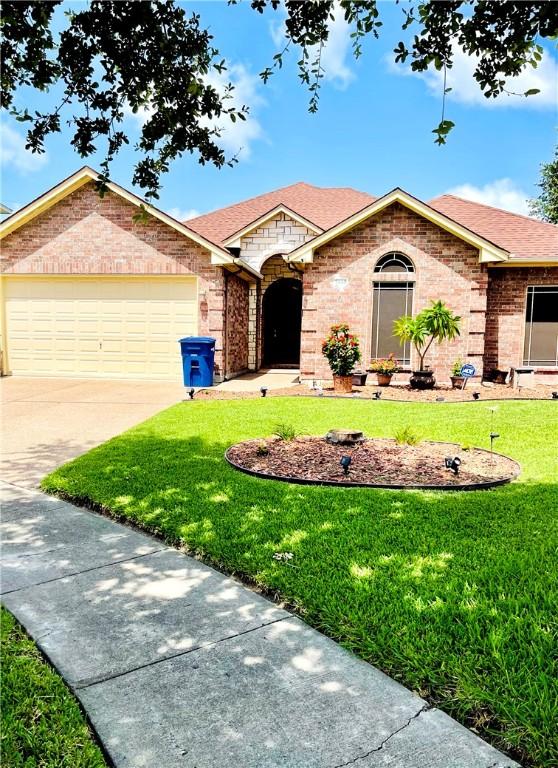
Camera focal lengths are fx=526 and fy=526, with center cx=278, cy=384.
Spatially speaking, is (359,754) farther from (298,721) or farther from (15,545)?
(15,545)

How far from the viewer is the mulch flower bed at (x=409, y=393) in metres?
11.5

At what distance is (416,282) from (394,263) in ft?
2.49

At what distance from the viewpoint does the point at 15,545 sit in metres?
3.90

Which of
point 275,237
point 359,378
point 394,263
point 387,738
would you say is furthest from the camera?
point 275,237

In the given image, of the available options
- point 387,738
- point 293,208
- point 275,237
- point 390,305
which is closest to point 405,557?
point 387,738

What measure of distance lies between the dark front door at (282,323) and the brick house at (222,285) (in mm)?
3705

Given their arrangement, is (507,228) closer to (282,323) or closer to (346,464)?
(282,323)

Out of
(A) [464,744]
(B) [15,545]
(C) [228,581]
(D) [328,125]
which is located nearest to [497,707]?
(A) [464,744]

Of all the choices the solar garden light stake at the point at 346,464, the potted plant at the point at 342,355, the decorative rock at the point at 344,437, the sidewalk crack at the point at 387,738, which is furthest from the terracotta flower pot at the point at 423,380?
the sidewalk crack at the point at 387,738

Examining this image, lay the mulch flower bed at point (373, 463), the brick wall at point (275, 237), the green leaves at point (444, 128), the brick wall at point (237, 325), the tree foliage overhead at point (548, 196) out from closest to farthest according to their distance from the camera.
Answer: the green leaves at point (444, 128), the mulch flower bed at point (373, 463), the brick wall at point (237, 325), the brick wall at point (275, 237), the tree foliage overhead at point (548, 196)

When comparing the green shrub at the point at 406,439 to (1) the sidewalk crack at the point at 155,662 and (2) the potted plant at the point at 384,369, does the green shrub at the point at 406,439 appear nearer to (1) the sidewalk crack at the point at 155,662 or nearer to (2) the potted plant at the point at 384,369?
(1) the sidewalk crack at the point at 155,662

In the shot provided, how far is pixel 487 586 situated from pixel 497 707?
41.8 inches

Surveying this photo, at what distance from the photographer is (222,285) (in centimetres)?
1428

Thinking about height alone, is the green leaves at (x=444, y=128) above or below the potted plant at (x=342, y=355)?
above
